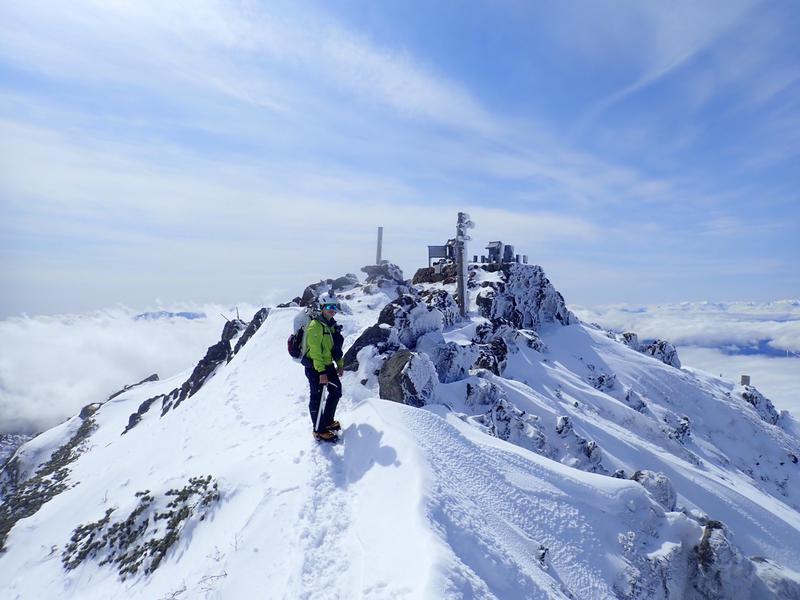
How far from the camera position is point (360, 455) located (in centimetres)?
945

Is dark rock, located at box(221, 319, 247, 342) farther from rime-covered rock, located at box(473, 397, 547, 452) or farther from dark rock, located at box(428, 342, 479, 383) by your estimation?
rime-covered rock, located at box(473, 397, 547, 452)

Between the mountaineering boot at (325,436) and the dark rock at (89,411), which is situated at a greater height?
the mountaineering boot at (325,436)

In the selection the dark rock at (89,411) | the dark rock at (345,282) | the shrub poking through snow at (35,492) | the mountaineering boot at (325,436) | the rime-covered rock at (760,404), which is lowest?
the dark rock at (89,411)

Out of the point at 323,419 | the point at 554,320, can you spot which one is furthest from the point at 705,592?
the point at 554,320

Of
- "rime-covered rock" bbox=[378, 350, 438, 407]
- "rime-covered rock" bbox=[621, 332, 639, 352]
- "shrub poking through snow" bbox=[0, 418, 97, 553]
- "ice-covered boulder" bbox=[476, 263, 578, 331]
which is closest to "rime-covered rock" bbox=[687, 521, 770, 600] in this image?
"rime-covered rock" bbox=[378, 350, 438, 407]

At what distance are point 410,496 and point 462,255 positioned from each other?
21918mm

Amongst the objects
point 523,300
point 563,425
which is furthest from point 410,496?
point 523,300

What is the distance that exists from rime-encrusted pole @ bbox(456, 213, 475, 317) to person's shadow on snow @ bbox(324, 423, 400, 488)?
758 inches

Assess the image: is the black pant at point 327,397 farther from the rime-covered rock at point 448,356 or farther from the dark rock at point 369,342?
the rime-covered rock at point 448,356

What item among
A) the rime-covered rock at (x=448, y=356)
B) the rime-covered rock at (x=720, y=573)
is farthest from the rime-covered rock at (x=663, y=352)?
the rime-covered rock at (x=720, y=573)

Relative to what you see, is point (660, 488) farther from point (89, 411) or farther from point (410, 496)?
point (89, 411)

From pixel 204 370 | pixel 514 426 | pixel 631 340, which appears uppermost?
pixel 631 340

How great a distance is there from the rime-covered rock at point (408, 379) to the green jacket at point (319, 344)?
5063 mm

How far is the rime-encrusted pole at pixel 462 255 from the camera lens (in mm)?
28219
